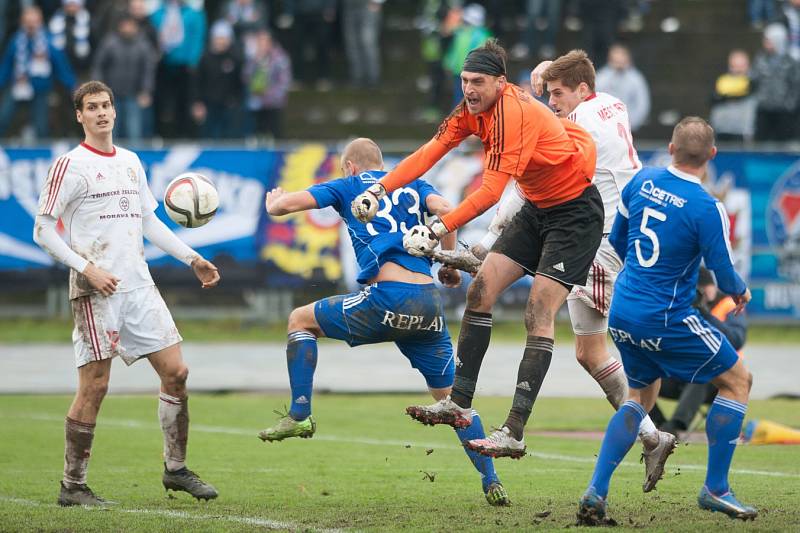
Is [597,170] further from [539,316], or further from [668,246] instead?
[668,246]

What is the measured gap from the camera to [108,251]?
8.88 metres

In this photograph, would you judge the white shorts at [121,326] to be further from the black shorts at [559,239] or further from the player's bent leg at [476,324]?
the black shorts at [559,239]

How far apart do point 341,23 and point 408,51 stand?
1449 mm

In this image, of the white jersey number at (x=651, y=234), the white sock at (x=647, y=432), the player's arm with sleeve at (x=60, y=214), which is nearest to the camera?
the white jersey number at (x=651, y=234)

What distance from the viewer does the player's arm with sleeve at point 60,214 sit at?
865cm

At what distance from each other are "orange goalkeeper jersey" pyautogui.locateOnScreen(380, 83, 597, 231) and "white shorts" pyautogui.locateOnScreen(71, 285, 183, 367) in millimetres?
1866

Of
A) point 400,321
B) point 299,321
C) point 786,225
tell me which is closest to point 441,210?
point 400,321

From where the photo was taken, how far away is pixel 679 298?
25.7 ft

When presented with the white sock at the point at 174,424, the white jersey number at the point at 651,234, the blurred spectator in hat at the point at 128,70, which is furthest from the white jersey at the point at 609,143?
the blurred spectator in hat at the point at 128,70

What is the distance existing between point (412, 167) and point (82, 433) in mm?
2804

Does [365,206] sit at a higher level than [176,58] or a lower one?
lower

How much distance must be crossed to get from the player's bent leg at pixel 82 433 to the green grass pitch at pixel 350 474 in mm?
188

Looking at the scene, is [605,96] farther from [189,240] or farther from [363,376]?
[189,240]

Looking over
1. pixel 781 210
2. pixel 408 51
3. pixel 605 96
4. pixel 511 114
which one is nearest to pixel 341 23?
pixel 408 51
